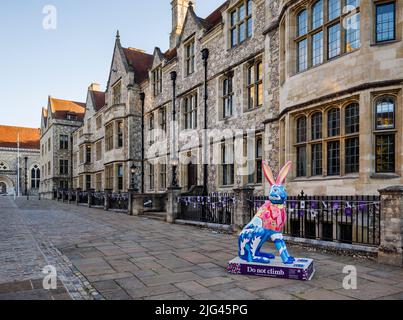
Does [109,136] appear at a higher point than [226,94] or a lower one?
lower

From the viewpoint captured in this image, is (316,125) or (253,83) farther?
(253,83)

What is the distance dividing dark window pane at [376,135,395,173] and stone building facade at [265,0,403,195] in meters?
0.02

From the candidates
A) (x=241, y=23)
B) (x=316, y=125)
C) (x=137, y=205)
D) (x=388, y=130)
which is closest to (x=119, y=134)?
(x=137, y=205)

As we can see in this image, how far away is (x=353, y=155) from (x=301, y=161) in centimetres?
202

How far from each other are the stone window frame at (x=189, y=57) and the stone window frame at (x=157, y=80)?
3337mm

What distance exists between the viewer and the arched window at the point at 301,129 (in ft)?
35.4

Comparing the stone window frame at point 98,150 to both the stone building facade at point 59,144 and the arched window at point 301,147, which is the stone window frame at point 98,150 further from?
the arched window at point 301,147

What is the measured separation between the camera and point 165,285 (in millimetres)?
4883

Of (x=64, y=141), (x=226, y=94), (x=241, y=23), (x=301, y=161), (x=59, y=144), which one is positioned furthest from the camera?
(x=64, y=141)

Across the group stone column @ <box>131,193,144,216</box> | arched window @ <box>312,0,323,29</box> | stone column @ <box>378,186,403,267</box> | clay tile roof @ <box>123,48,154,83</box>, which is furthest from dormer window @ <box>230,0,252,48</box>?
clay tile roof @ <box>123,48,154,83</box>

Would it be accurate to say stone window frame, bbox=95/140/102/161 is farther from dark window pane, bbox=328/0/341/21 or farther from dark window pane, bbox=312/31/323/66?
dark window pane, bbox=328/0/341/21

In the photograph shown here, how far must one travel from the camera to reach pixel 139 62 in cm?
2820

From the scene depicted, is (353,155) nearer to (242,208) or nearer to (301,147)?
(301,147)

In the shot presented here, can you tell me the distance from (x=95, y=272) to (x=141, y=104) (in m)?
20.8
